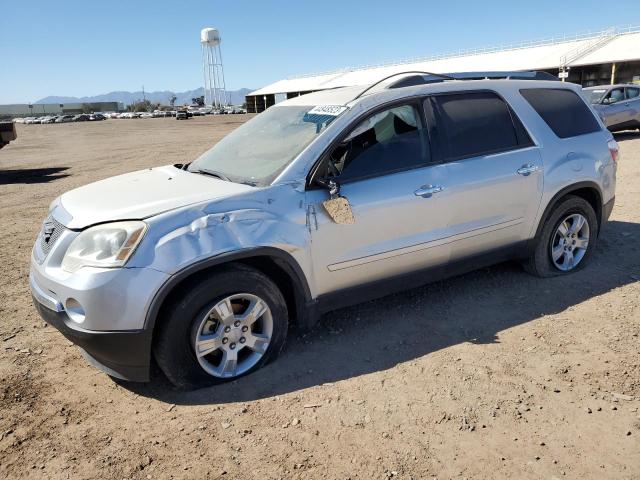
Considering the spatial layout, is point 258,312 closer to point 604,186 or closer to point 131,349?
point 131,349

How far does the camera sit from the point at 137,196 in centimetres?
341

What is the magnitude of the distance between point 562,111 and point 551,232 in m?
1.08

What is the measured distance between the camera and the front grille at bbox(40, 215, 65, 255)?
3.29m

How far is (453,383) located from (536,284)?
187 cm

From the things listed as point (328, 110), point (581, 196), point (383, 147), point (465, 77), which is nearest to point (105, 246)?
point (328, 110)

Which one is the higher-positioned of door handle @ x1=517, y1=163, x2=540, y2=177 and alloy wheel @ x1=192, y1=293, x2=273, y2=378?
door handle @ x1=517, y1=163, x2=540, y2=177

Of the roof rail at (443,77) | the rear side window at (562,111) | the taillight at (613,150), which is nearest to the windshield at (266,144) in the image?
the roof rail at (443,77)

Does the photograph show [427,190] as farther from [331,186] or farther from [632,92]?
[632,92]

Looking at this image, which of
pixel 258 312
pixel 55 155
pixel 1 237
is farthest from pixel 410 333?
pixel 55 155

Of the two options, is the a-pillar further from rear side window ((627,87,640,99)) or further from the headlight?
the headlight

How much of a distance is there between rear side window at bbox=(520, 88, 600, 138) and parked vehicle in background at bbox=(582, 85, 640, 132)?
1156cm

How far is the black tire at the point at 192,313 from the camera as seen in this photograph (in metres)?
3.06

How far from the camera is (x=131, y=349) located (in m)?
3.00

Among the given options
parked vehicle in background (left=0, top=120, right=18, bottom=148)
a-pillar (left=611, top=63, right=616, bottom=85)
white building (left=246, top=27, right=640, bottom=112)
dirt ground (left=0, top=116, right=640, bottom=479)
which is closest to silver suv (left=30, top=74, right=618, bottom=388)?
dirt ground (left=0, top=116, right=640, bottom=479)
